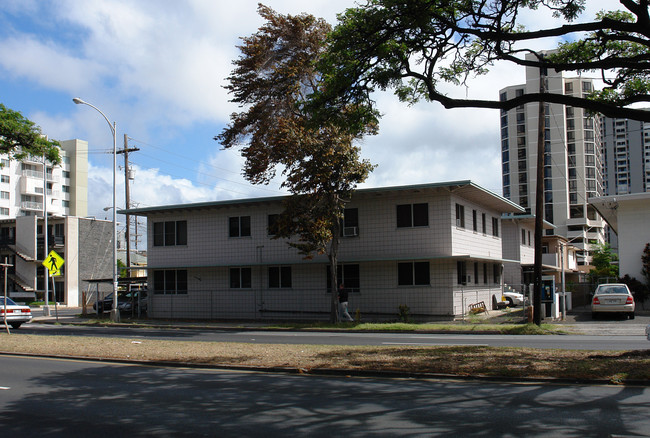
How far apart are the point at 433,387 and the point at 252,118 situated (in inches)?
789

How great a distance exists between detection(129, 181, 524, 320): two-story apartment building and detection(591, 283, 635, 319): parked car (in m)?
5.47

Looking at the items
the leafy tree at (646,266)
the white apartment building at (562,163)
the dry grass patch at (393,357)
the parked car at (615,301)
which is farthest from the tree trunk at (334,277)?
the white apartment building at (562,163)

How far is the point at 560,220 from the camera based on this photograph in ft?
343

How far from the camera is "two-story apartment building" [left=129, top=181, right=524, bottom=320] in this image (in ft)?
86.7

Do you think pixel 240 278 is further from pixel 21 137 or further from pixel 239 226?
pixel 21 137

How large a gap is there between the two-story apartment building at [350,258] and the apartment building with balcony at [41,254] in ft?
85.8

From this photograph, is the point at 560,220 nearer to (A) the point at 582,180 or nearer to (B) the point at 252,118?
(A) the point at 582,180

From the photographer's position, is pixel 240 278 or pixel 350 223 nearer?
pixel 350 223

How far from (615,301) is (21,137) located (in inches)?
1149

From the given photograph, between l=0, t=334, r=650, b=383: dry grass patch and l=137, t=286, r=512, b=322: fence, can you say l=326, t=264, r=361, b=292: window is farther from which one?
l=0, t=334, r=650, b=383: dry grass patch

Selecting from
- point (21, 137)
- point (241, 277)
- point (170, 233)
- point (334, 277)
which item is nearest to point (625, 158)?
point (241, 277)

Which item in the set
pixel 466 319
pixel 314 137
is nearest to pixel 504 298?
pixel 466 319

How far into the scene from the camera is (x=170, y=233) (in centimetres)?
3256

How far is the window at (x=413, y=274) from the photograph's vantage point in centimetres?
2666
